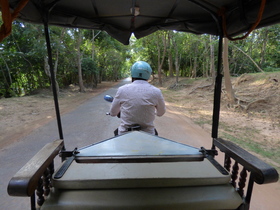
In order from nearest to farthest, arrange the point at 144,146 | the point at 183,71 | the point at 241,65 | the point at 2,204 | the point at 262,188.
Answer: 1. the point at 144,146
2. the point at 2,204
3. the point at 262,188
4. the point at 241,65
5. the point at 183,71

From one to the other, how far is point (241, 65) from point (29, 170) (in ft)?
73.3

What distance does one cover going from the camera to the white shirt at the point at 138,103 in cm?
262

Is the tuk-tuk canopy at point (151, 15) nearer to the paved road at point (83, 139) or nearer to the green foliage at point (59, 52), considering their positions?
the paved road at point (83, 139)

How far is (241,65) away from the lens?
784 inches

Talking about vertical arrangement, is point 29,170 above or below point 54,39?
below

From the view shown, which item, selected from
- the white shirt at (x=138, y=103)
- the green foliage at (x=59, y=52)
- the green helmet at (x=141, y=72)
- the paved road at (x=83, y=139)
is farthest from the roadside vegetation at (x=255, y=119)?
the green helmet at (x=141, y=72)

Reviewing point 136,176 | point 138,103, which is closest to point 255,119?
point 138,103

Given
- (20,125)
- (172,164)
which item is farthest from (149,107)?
(20,125)

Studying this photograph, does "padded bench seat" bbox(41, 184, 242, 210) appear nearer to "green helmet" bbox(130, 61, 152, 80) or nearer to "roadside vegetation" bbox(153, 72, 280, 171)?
"green helmet" bbox(130, 61, 152, 80)

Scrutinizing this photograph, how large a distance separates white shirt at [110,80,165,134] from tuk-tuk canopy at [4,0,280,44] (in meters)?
0.96

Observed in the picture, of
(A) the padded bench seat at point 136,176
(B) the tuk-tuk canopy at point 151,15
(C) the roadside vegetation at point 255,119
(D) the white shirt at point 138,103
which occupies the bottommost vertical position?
(C) the roadside vegetation at point 255,119

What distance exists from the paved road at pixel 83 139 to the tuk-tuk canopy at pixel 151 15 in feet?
7.89

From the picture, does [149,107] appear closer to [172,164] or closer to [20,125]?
[172,164]

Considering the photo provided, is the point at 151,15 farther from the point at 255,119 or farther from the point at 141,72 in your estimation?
the point at 255,119
